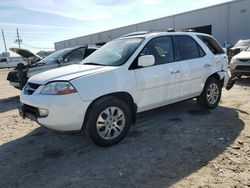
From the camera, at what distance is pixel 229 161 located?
3.58 metres

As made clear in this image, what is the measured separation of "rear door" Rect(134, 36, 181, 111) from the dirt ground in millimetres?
568

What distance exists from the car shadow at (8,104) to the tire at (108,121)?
4.46 metres

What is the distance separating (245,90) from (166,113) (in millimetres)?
3620

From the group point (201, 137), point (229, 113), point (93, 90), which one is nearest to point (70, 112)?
point (93, 90)

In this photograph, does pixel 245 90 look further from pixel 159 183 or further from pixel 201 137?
pixel 159 183

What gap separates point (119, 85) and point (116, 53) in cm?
88

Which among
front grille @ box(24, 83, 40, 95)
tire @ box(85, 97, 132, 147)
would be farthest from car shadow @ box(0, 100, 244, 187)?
front grille @ box(24, 83, 40, 95)

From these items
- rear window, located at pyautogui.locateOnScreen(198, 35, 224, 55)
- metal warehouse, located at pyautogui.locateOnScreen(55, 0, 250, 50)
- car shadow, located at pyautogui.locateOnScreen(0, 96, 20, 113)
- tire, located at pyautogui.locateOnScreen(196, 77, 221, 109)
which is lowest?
car shadow, located at pyautogui.locateOnScreen(0, 96, 20, 113)

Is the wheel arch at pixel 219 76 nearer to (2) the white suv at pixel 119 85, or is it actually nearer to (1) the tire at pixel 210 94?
(1) the tire at pixel 210 94

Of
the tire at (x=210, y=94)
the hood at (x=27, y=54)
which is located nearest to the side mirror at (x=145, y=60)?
the tire at (x=210, y=94)

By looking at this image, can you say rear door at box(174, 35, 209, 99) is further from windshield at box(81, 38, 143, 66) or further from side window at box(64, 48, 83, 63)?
side window at box(64, 48, 83, 63)

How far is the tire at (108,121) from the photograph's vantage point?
3936mm

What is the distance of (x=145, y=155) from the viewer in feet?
12.6

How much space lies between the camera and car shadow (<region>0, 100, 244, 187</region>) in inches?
129
